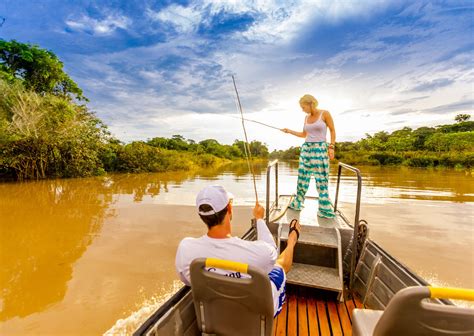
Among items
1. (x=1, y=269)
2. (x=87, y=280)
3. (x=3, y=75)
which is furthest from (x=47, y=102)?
(x=87, y=280)

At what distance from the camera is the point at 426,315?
1155 mm

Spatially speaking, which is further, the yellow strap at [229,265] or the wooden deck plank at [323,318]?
the wooden deck plank at [323,318]

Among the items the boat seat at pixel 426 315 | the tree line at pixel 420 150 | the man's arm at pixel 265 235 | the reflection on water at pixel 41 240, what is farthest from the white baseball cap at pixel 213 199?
the tree line at pixel 420 150

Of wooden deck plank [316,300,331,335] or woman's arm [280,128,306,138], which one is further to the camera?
woman's arm [280,128,306,138]

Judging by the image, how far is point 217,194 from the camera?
5.38 ft

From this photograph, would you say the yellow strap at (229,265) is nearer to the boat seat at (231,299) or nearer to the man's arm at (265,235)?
the boat seat at (231,299)

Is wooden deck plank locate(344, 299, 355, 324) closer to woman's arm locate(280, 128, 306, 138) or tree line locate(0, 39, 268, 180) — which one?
woman's arm locate(280, 128, 306, 138)

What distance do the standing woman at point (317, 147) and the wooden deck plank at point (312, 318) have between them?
127 cm

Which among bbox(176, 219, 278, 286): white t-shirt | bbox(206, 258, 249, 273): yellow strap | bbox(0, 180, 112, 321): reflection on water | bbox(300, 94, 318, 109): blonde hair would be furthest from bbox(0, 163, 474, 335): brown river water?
bbox(300, 94, 318, 109): blonde hair

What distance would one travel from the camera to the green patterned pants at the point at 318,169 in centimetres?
343

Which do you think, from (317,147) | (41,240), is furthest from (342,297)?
(41,240)

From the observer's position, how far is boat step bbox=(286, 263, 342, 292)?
2684mm

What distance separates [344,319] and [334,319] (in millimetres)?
105

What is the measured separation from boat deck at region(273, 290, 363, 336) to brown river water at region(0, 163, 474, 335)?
2049 mm
